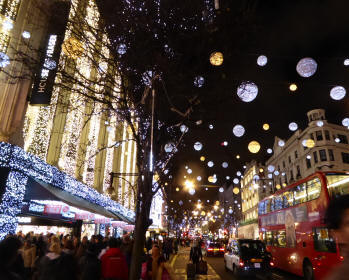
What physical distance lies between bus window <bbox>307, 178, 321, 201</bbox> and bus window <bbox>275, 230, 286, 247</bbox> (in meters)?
3.81

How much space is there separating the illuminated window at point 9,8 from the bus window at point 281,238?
1753cm

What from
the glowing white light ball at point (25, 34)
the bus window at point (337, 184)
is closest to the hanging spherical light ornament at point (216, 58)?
the bus window at point (337, 184)

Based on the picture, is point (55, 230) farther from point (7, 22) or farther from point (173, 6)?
point (173, 6)

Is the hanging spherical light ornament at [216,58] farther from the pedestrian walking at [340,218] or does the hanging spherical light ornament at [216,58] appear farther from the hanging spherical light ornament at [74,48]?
the pedestrian walking at [340,218]

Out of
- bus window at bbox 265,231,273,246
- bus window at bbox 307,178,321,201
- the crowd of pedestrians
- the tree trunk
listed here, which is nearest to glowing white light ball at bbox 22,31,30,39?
the tree trunk

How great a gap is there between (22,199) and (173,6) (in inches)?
385

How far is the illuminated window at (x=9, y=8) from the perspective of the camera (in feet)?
38.6

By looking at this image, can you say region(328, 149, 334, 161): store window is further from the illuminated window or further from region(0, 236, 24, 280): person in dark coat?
region(0, 236, 24, 280): person in dark coat

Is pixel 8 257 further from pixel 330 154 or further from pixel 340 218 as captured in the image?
pixel 330 154

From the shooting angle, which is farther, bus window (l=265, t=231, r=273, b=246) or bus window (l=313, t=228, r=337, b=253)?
bus window (l=265, t=231, r=273, b=246)

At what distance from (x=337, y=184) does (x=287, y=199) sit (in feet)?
13.9

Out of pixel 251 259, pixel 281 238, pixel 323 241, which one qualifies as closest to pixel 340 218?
pixel 323 241

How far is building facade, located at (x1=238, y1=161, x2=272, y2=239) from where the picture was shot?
5467 centimetres

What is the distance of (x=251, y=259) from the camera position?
14.0 meters
